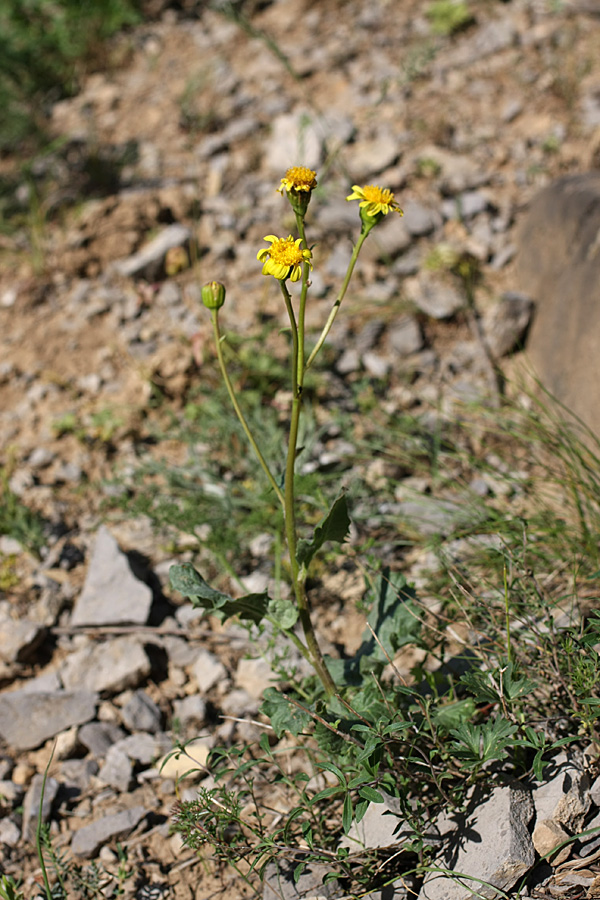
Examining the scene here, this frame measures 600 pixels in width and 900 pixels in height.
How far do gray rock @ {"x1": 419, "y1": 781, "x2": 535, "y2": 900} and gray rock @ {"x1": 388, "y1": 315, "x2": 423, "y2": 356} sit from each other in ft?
6.76

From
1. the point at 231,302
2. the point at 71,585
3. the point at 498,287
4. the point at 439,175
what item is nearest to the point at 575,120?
the point at 439,175

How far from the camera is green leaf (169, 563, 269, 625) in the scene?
166cm

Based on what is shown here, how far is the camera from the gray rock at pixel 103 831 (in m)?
1.96

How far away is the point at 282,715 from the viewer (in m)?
1.64

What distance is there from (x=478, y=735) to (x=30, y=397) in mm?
2602

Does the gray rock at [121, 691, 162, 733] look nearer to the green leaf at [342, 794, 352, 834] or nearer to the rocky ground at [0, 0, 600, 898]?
the rocky ground at [0, 0, 600, 898]

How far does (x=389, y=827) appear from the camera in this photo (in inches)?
67.1

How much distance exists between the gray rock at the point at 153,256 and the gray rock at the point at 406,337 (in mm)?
1265

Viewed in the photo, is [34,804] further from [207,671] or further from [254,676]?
[254,676]

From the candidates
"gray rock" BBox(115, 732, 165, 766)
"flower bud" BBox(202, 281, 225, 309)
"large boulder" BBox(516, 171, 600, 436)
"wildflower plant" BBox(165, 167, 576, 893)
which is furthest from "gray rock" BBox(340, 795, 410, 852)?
"large boulder" BBox(516, 171, 600, 436)

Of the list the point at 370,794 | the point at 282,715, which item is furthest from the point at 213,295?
the point at 370,794

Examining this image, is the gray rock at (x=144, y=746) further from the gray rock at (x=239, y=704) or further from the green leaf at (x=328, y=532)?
the green leaf at (x=328, y=532)

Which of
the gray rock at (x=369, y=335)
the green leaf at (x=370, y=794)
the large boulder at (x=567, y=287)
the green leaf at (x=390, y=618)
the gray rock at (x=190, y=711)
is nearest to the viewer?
the green leaf at (x=370, y=794)

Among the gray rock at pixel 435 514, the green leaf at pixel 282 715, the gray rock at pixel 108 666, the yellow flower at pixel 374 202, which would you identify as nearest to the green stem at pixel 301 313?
the yellow flower at pixel 374 202
